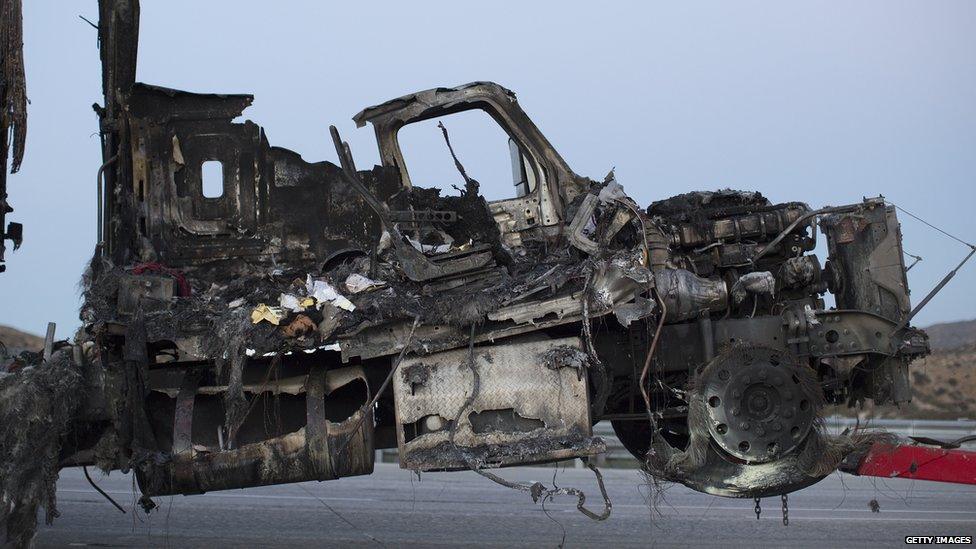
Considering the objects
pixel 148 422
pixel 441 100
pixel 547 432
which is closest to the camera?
pixel 547 432

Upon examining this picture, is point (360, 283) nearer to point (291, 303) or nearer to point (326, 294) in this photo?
point (326, 294)

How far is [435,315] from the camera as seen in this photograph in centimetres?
653

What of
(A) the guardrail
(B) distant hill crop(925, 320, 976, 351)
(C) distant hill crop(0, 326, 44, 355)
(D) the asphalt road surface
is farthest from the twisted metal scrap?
(B) distant hill crop(925, 320, 976, 351)

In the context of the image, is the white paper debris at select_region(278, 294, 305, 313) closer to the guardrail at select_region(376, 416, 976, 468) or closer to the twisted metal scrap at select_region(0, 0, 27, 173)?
the twisted metal scrap at select_region(0, 0, 27, 173)

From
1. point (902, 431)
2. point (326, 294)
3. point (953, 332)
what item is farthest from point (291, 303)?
point (953, 332)

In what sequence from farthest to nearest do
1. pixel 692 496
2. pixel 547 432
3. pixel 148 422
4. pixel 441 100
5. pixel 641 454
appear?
pixel 692 496 → pixel 641 454 → pixel 441 100 → pixel 148 422 → pixel 547 432

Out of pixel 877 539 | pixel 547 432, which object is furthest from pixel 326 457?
pixel 877 539

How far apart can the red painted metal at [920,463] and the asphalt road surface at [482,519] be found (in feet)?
4.11

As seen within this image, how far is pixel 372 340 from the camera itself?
6613mm

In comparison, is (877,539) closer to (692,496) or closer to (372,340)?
(692,496)

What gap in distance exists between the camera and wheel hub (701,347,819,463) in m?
6.56

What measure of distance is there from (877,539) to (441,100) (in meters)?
5.16

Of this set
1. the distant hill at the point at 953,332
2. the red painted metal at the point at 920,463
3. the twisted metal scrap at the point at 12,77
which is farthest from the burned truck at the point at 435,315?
the distant hill at the point at 953,332

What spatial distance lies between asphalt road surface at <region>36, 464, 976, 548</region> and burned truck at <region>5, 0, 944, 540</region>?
47.6 inches
